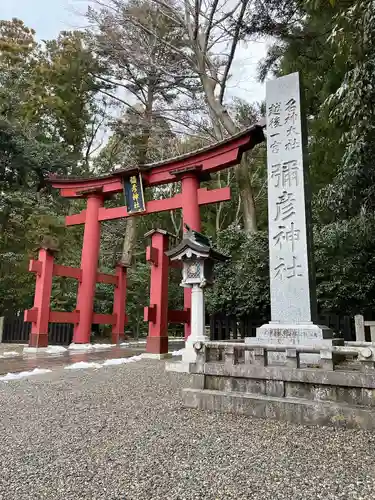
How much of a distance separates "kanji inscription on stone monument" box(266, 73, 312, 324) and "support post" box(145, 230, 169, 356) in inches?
140

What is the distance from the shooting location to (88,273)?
11.1 metres

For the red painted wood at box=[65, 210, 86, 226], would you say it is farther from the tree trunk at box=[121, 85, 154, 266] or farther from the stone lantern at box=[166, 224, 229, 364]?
the stone lantern at box=[166, 224, 229, 364]

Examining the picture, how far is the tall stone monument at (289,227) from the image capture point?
5031 mm

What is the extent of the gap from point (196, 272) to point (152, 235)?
2.94 m

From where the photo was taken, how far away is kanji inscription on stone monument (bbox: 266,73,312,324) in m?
5.21

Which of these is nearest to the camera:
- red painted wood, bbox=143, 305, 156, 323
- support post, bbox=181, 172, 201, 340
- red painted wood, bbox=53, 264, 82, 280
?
red painted wood, bbox=143, 305, 156, 323

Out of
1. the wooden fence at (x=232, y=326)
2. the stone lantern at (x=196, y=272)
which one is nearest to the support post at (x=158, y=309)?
the stone lantern at (x=196, y=272)

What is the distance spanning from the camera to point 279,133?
5973 millimetres

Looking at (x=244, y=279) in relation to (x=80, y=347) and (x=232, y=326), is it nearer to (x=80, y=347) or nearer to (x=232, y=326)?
(x=232, y=326)

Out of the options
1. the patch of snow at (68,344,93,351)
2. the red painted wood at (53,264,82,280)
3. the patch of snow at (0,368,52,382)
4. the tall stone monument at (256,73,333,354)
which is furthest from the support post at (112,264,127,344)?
the tall stone monument at (256,73,333,354)

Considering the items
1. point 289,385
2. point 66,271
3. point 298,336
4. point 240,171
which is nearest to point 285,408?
point 289,385

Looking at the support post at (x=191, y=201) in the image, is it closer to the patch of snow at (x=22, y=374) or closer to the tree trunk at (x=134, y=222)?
the patch of snow at (x=22, y=374)

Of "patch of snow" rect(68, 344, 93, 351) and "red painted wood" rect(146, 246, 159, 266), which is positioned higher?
"red painted wood" rect(146, 246, 159, 266)

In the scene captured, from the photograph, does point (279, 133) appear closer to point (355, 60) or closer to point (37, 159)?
point (355, 60)
